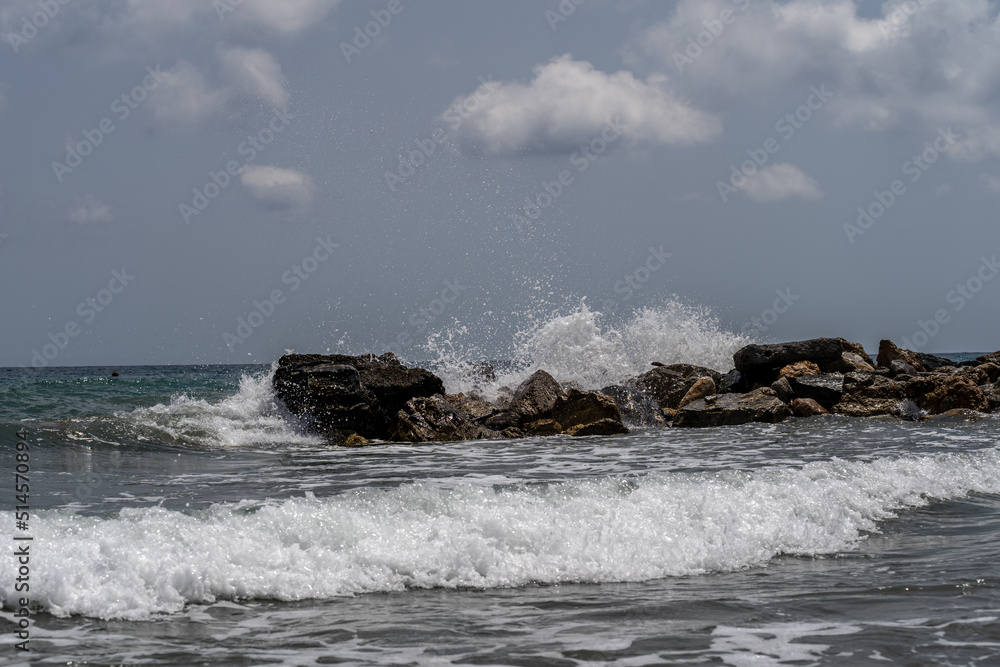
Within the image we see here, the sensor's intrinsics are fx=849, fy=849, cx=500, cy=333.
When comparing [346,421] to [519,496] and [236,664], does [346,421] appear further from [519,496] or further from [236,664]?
[236,664]

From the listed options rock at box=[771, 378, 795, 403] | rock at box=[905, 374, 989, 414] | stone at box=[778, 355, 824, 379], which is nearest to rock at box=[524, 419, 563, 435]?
rock at box=[771, 378, 795, 403]

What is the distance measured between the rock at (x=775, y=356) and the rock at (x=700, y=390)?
4.72ft

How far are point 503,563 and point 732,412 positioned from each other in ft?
31.8

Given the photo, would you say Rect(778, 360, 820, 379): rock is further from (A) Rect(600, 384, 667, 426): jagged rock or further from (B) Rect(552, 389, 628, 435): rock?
(B) Rect(552, 389, 628, 435): rock

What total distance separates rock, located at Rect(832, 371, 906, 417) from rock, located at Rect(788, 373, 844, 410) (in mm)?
117

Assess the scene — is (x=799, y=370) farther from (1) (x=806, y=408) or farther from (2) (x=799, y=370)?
(1) (x=806, y=408)

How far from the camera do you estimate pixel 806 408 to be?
48.9 feet

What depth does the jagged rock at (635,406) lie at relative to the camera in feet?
48.0

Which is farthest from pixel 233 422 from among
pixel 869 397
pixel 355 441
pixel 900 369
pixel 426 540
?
pixel 900 369

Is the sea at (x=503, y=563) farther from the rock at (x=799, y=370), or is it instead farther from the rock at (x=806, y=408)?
the rock at (x=799, y=370)

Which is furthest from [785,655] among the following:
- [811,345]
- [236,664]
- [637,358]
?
[637,358]

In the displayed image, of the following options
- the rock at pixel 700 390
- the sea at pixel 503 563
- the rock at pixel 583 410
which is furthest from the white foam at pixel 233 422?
the rock at pixel 700 390

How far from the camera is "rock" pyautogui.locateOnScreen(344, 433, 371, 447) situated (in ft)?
41.6

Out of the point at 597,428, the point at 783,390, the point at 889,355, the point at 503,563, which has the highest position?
the point at 889,355
